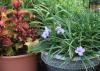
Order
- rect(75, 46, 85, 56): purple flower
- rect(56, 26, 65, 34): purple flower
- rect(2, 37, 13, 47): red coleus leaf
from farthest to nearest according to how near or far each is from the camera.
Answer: rect(2, 37, 13, 47): red coleus leaf, rect(56, 26, 65, 34): purple flower, rect(75, 46, 85, 56): purple flower

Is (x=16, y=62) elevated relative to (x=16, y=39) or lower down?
lower down

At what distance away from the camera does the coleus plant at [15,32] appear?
248cm

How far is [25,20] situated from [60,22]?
349 millimetres

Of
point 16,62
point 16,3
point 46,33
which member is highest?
point 16,3

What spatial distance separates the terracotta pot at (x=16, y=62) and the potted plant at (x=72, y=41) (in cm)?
18

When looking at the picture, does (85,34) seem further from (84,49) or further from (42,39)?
(42,39)

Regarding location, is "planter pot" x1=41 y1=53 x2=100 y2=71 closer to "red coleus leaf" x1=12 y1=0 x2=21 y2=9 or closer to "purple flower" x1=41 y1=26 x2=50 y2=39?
"purple flower" x1=41 y1=26 x2=50 y2=39

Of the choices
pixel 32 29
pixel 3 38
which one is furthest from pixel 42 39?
pixel 3 38

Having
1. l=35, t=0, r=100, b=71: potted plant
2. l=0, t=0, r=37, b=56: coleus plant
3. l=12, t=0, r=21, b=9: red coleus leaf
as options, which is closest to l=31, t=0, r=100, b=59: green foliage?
l=35, t=0, r=100, b=71: potted plant

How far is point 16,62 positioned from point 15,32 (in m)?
0.27

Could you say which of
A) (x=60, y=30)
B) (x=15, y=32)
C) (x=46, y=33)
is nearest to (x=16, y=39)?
(x=15, y=32)

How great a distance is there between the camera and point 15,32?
8.32 feet

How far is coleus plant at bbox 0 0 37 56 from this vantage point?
8.15 feet

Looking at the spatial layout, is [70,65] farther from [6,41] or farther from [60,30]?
[6,41]
